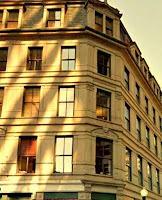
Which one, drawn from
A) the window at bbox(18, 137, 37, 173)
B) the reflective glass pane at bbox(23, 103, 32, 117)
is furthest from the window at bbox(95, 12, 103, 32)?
the window at bbox(18, 137, 37, 173)

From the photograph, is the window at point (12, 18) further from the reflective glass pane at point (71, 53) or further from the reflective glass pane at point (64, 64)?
the reflective glass pane at point (64, 64)

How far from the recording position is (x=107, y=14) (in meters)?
28.4

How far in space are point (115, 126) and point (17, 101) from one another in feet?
24.0

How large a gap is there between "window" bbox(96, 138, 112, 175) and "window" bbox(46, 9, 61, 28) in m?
9.92

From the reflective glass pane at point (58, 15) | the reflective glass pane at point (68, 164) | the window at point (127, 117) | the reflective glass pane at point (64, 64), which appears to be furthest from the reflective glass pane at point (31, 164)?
the reflective glass pane at point (58, 15)

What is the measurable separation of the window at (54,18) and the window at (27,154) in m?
9.41

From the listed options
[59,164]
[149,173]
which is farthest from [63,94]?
[149,173]

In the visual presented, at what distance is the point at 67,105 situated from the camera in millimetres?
24703

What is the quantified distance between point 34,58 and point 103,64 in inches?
210

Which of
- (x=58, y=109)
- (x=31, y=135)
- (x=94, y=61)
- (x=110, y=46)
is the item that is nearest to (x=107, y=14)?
(x=110, y=46)

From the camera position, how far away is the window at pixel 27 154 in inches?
916

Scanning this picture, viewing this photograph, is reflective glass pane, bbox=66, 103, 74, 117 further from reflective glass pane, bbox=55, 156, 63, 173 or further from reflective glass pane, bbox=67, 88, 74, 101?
→ reflective glass pane, bbox=55, 156, 63, 173

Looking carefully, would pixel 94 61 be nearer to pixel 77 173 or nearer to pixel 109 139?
pixel 109 139

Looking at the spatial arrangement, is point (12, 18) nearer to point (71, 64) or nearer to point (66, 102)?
point (71, 64)
